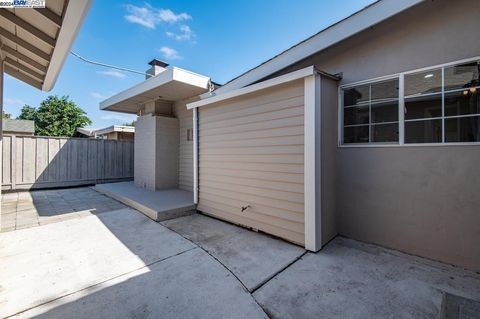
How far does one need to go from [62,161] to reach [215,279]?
8225 millimetres

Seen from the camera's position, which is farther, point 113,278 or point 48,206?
point 48,206

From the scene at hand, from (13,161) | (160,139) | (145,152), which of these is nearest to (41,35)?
(160,139)

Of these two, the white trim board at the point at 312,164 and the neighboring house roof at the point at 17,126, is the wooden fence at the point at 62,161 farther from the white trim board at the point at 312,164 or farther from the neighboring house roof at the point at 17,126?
the neighboring house roof at the point at 17,126

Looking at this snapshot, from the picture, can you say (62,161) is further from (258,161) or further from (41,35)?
(258,161)

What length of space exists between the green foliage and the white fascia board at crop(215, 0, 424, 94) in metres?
27.6

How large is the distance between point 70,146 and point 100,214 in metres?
4.83

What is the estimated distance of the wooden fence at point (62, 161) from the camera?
22.3 feet

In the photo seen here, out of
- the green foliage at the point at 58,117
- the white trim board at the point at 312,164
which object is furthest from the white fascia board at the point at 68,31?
the green foliage at the point at 58,117

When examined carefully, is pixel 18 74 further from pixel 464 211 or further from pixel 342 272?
pixel 464 211

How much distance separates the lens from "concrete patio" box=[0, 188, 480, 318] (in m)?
1.90

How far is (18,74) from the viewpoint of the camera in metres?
4.84

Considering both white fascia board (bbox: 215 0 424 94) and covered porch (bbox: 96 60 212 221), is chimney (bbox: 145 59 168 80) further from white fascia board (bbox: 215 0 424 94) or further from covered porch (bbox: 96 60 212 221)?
white fascia board (bbox: 215 0 424 94)

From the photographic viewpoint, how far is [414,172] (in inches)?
114

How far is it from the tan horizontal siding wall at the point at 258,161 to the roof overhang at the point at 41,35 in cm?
255
